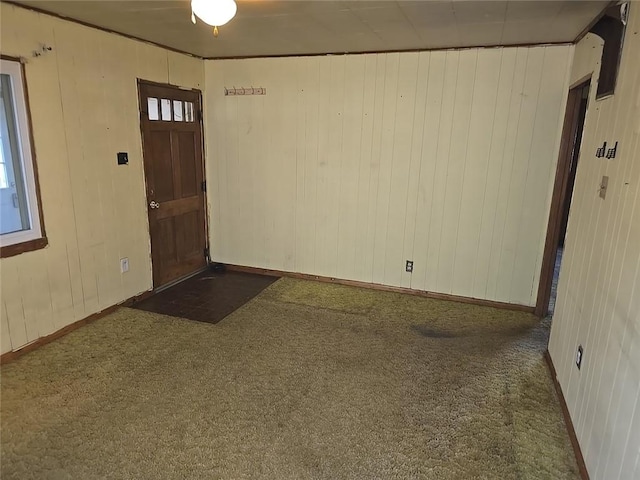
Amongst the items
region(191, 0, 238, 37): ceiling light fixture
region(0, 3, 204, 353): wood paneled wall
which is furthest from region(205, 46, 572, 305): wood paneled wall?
region(191, 0, 238, 37): ceiling light fixture

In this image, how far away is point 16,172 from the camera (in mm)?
2883

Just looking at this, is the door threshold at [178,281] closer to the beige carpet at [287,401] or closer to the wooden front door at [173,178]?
the wooden front door at [173,178]

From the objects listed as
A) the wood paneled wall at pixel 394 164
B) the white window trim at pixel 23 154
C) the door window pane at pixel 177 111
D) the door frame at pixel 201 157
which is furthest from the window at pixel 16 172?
the wood paneled wall at pixel 394 164

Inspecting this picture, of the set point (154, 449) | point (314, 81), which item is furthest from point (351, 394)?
point (314, 81)

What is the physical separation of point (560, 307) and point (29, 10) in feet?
13.2

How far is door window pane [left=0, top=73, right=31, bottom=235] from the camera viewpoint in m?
2.77

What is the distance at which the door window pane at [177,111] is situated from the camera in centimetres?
422

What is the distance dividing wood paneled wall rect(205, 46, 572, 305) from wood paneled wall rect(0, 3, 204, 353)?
108 cm

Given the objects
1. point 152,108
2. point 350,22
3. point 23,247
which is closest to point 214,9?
point 350,22

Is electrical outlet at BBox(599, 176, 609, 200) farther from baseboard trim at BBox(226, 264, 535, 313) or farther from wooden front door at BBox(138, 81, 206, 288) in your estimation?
wooden front door at BBox(138, 81, 206, 288)

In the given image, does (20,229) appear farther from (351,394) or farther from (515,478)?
(515,478)

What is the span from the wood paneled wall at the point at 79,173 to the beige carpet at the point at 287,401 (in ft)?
Result: 1.03

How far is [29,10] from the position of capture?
2793 millimetres

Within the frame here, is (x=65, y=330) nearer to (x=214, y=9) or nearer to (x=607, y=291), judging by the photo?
(x=214, y=9)
